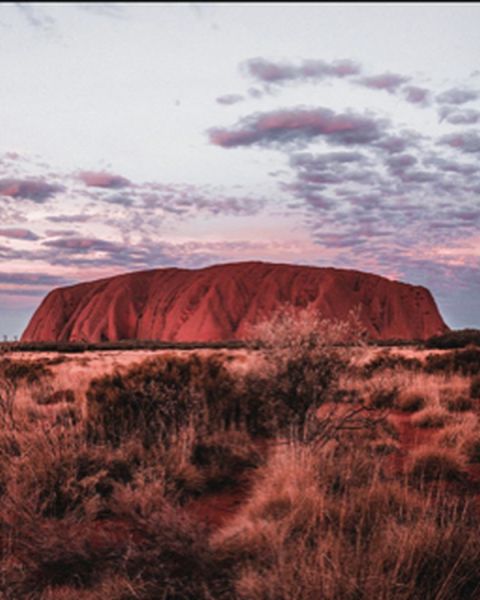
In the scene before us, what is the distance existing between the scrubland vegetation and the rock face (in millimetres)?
58348

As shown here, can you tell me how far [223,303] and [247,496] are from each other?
216 feet

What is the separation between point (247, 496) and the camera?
5305 millimetres

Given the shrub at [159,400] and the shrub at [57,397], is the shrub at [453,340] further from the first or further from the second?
the shrub at [57,397]

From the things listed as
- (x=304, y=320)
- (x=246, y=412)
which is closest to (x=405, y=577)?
(x=304, y=320)

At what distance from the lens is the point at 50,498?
468 centimetres

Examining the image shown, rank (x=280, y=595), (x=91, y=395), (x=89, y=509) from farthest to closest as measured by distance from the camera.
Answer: (x=91, y=395), (x=89, y=509), (x=280, y=595)

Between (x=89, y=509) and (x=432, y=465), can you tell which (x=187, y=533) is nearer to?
(x=89, y=509)

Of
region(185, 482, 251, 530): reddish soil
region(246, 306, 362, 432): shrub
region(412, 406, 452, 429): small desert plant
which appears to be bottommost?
region(185, 482, 251, 530): reddish soil

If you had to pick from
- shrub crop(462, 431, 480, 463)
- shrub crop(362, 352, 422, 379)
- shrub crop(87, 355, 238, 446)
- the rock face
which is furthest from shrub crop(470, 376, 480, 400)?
the rock face

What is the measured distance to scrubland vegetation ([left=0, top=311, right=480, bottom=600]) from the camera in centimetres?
293

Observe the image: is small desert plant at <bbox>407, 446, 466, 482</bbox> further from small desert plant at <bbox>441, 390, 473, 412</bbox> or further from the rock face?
the rock face

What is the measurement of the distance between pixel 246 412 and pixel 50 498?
14.6ft

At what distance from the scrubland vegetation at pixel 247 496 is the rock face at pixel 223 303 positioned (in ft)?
191

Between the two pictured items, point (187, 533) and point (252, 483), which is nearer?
point (187, 533)
